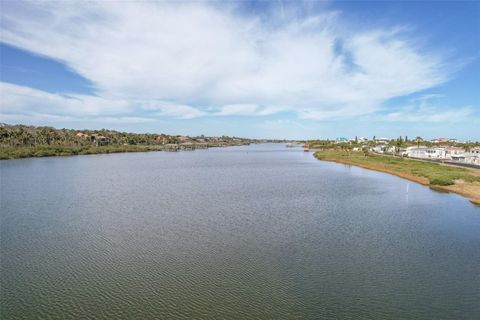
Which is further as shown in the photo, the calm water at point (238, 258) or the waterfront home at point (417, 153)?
the waterfront home at point (417, 153)

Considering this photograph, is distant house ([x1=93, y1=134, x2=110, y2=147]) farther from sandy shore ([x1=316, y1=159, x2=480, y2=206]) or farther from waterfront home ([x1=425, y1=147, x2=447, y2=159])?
sandy shore ([x1=316, y1=159, x2=480, y2=206])

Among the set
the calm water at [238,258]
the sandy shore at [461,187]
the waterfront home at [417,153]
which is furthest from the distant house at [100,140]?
the sandy shore at [461,187]

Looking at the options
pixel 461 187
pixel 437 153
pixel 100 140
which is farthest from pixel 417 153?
pixel 100 140

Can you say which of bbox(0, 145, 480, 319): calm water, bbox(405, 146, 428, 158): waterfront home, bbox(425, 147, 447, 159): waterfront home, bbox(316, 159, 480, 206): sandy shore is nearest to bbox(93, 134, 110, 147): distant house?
bbox(0, 145, 480, 319): calm water

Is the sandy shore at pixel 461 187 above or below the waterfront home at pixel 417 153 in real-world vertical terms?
below

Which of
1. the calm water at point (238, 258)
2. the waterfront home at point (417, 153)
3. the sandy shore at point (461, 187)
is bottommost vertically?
the calm water at point (238, 258)

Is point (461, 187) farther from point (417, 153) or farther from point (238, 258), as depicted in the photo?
point (417, 153)

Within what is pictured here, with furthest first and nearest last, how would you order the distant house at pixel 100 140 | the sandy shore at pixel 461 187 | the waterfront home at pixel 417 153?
the distant house at pixel 100 140 < the waterfront home at pixel 417 153 < the sandy shore at pixel 461 187

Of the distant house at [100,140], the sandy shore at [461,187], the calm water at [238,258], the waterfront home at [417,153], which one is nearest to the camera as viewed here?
the calm water at [238,258]

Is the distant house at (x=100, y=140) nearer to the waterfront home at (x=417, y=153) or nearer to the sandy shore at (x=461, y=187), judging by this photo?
the waterfront home at (x=417, y=153)

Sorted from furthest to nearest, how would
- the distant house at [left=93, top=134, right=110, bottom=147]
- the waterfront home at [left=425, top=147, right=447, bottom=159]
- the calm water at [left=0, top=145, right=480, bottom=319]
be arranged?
the distant house at [left=93, top=134, right=110, bottom=147] → the waterfront home at [left=425, top=147, right=447, bottom=159] → the calm water at [left=0, top=145, right=480, bottom=319]
